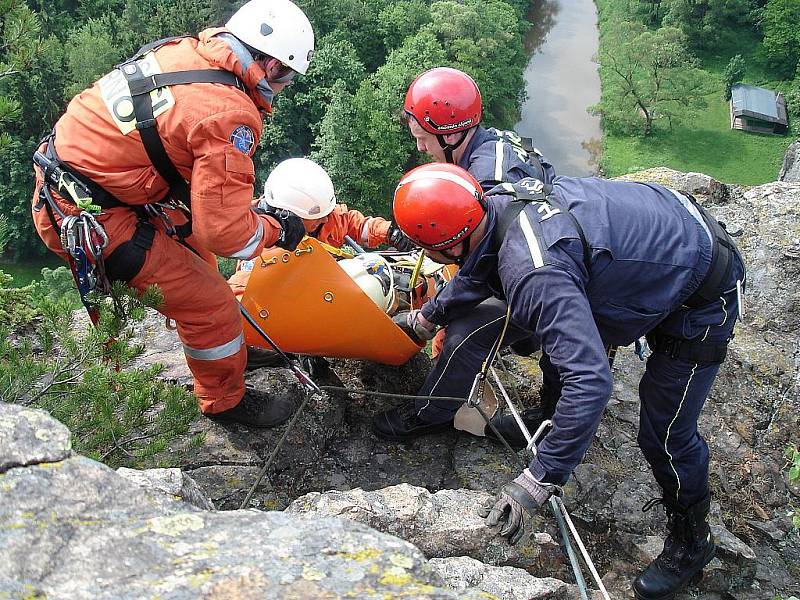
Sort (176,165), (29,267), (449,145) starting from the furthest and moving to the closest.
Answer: (29,267), (449,145), (176,165)

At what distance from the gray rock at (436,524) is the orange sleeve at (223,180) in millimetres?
1467

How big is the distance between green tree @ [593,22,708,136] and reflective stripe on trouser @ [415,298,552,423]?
95.9 feet

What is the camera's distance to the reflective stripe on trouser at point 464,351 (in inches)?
179

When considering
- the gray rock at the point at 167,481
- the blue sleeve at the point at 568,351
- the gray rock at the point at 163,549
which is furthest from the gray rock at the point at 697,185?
the gray rock at the point at 163,549

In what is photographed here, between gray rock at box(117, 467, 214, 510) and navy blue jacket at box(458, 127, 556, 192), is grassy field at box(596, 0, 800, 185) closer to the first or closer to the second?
navy blue jacket at box(458, 127, 556, 192)

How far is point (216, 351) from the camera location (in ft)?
14.2

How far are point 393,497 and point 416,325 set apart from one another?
1.40 m

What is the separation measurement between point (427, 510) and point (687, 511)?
1643 mm

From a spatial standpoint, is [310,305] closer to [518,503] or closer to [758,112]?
[518,503]

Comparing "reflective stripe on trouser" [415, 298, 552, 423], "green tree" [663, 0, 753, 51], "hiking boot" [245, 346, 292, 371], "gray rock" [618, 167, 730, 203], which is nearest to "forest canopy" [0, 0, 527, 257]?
"green tree" [663, 0, 753, 51]

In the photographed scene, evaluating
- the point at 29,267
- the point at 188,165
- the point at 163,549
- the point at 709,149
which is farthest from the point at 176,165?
the point at 709,149

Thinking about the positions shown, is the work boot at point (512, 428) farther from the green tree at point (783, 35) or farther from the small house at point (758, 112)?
the green tree at point (783, 35)

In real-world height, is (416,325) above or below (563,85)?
above

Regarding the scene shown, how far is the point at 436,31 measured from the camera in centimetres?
3306
